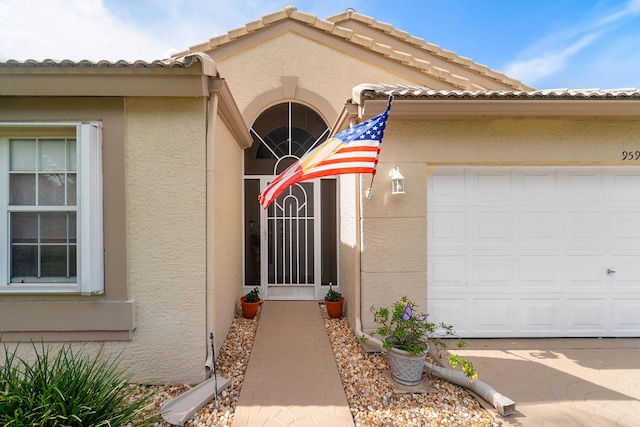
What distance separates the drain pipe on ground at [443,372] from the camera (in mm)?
3541

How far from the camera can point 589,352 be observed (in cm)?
493

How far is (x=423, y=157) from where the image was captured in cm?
506

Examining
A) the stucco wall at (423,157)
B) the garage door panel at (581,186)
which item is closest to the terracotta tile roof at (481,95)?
the stucco wall at (423,157)

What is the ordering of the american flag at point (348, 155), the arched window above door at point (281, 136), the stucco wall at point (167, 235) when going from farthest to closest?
the arched window above door at point (281, 136) → the stucco wall at point (167, 235) → the american flag at point (348, 155)

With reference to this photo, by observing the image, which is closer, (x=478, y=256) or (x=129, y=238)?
(x=129, y=238)

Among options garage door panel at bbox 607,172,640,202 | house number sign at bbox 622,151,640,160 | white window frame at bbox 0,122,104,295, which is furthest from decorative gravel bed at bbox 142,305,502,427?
house number sign at bbox 622,151,640,160

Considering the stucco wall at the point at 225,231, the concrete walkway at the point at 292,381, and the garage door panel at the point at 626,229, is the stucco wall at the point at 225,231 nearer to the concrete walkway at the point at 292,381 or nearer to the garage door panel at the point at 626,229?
the concrete walkway at the point at 292,381

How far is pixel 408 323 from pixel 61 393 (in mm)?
4154

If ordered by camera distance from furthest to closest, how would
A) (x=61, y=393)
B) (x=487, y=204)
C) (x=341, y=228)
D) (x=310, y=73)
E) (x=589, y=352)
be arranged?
(x=310, y=73)
(x=341, y=228)
(x=487, y=204)
(x=589, y=352)
(x=61, y=393)

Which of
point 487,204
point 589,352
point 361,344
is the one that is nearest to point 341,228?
point 361,344

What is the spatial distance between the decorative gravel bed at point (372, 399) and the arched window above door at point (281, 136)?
4.75 m

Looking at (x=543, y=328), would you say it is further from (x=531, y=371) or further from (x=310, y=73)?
(x=310, y=73)

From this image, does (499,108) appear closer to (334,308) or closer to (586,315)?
(586,315)

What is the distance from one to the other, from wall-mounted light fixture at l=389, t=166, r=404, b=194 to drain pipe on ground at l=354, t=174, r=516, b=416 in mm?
598
